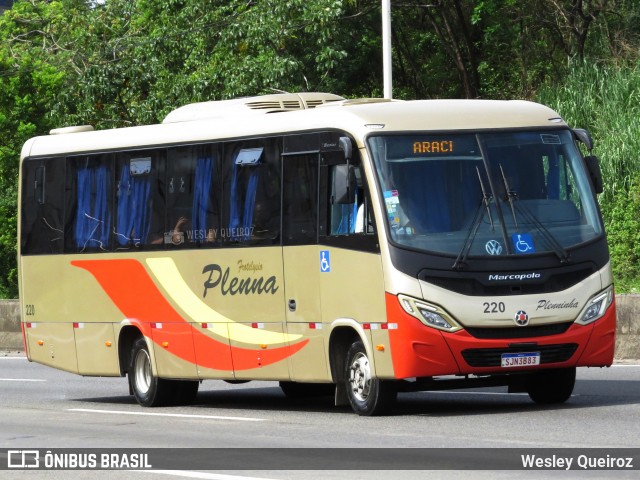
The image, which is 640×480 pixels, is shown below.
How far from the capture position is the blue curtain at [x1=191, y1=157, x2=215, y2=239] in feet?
56.1

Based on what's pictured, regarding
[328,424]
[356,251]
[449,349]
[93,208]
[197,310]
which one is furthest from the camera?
[93,208]

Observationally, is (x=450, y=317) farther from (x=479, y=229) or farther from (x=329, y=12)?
(x=329, y=12)

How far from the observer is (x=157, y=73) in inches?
1511

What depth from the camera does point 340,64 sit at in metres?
36.8

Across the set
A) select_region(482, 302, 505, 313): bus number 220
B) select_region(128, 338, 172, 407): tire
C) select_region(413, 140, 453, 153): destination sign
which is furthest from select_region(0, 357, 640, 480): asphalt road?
select_region(413, 140, 453, 153): destination sign

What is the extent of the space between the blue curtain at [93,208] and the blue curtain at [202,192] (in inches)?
71.4

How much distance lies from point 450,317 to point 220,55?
23151 mm

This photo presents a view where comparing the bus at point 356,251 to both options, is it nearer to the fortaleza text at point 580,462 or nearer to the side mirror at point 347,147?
the side mirror at point 347,147

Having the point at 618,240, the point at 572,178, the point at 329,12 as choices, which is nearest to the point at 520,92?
the point at 329,12

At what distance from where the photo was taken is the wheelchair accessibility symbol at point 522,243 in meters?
14.3

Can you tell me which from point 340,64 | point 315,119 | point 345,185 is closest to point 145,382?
point 315,119

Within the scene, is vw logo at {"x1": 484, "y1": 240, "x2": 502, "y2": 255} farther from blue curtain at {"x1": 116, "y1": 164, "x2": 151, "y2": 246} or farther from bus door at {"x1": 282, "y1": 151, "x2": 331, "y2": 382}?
blue curtain at {"x1": 116, "y1": 164, "x2": 151, "y2": 246}

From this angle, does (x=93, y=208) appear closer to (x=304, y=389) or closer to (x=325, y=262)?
(x=304, y=389)

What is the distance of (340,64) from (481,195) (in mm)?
22668
